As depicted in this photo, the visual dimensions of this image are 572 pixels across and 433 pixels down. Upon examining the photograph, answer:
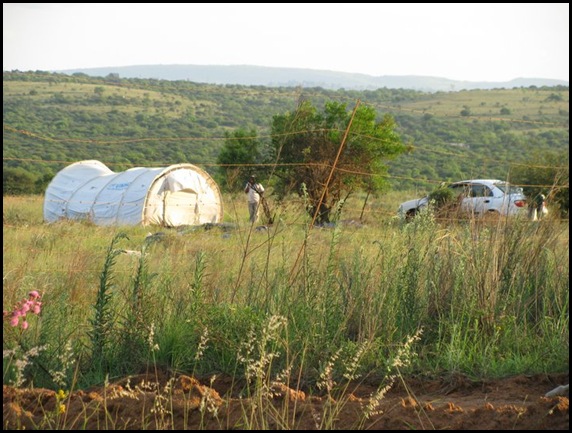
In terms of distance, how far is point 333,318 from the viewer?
5887 millimetres

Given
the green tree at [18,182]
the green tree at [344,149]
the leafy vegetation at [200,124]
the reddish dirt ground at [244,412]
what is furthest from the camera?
the leafy vegetation at [200,124]

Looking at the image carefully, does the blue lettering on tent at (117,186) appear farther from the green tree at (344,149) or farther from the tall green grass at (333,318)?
the tall green grass at (333,318)

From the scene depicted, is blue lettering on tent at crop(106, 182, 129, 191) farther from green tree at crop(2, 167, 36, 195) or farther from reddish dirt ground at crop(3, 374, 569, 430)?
reddish dirt ground at crop(3, 374, 569, 430)

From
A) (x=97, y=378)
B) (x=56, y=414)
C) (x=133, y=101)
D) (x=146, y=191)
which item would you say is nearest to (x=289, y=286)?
(x=97, y=378)

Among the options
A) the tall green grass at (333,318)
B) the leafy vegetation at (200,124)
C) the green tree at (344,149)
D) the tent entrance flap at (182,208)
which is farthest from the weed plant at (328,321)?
the leafy vegetation at (200,124)

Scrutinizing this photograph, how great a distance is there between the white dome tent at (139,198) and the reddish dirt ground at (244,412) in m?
16.8

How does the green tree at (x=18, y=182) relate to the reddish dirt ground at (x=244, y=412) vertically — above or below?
below

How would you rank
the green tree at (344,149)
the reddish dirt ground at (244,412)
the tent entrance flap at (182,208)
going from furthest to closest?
the tent entrance flap at (182,208) → the green tree at (344,149) → the reddish dirt ground at (244,412)

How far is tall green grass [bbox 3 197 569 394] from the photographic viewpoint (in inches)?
204

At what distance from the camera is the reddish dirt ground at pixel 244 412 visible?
13.4 feet

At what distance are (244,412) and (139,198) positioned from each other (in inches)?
699

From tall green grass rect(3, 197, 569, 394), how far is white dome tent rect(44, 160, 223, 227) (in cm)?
1400

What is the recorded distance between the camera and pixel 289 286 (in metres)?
6.01

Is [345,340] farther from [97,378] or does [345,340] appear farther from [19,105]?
[19,105]
